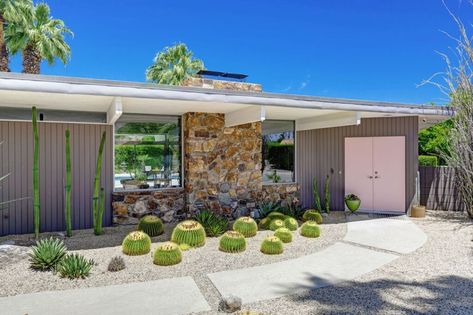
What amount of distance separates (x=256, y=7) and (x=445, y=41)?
893cm

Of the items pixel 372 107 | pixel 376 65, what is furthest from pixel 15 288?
pixel 376 65

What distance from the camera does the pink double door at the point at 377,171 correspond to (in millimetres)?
8883

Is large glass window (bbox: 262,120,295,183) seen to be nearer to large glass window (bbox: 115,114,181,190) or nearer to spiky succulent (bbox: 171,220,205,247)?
large glass window (bbox: 115,114,181,190)

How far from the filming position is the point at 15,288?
3863mm

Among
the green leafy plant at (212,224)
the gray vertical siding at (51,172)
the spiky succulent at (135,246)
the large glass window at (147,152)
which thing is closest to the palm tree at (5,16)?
Result: the gray vertical siding at (51,172)

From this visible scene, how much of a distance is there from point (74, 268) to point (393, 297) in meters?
4.16

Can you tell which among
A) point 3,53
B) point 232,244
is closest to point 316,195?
point 232,244

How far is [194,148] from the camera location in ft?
25.4

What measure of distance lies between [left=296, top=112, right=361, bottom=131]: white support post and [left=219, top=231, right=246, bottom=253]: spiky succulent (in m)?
4.24

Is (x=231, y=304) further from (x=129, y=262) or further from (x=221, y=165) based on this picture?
(x=221, y=165)

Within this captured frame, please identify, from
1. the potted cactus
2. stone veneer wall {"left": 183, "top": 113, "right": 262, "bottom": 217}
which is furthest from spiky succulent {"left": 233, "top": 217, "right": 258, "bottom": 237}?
the potted cactus

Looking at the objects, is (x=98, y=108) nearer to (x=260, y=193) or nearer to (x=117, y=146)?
(x=117, y=146)

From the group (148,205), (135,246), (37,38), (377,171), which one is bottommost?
(135,246)

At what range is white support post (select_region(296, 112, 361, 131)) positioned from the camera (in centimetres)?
772
